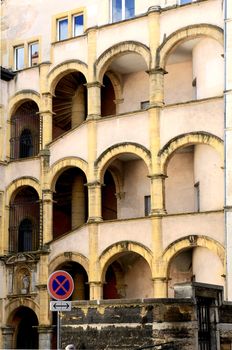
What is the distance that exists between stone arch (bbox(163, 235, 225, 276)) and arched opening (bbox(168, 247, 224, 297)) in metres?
0.28

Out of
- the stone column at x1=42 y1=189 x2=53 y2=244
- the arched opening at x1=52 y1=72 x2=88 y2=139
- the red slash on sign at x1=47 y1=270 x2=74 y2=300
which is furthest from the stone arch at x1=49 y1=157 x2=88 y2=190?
the red slash on sign at x1=47 y1=270 x2=74 y2=300

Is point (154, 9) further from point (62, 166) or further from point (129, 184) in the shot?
point (129, 184)

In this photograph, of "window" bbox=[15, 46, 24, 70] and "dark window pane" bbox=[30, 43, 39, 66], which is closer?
"dark window pane" bbox=[30, 43, 39, 66]

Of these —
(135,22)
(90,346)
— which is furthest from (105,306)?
(135,22)

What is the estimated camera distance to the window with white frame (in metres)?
36.3

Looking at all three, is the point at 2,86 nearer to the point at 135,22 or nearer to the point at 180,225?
the point at 135,22

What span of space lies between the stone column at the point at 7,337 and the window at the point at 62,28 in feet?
46.2

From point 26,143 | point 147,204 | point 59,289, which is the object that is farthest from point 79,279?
point 59,289

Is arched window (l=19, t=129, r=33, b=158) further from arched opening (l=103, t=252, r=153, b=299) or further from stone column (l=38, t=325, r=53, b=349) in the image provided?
stone column (l=38, t=325, r=53, b=349)

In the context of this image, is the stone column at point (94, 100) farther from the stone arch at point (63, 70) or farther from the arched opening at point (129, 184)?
the arched opening at point (129, 184)

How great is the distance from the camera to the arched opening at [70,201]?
36875mm

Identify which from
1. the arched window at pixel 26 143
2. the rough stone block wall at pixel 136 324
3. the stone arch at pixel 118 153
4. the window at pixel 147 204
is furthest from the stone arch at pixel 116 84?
the rough stone block wall at pixel 136 324

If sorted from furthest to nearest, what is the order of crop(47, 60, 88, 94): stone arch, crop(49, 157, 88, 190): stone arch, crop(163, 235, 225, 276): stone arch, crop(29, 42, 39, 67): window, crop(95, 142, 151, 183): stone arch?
1. crop(29, 42, 39, 67): window
2. crop(47, 60, 88, 94): stone arch
3. crop(49, 157, 88, 190): stone arch
4. crop(95, 142, 151, 183): stone arch
5. crop(163, 235, 225, 276): stone arch

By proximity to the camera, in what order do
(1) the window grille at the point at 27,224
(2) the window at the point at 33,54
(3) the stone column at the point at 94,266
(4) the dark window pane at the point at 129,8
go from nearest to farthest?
1. (3) the stone column at the point at 94,266
2. (4) the dark window pane at the point at 129,8
3. (1) the window grille at the point at 27,224
4. (2) the window at the point at 33,54
